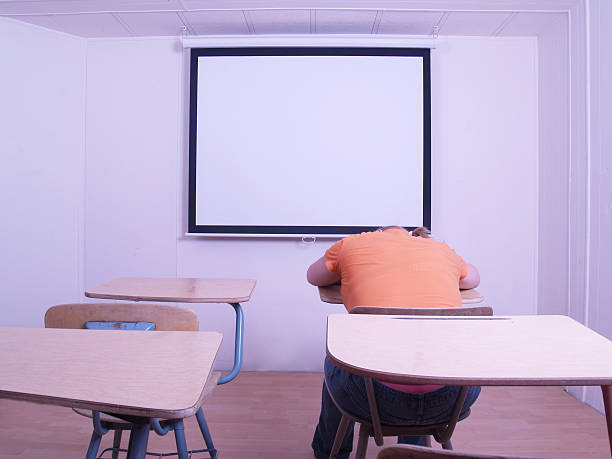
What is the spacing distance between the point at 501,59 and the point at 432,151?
89cm

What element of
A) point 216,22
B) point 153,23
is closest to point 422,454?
point 216,22

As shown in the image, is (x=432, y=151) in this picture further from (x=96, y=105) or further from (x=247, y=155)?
(x=96, y=105)

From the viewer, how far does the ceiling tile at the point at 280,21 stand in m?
2.65

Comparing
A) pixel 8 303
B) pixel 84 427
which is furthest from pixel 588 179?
pixel 8 303

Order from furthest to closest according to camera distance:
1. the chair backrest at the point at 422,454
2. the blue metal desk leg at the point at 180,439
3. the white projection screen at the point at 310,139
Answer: the white projection screen at the point at 310,139 < the blue metal desk leg at the point at 180,439 < the chair backrest at the point at 422,454

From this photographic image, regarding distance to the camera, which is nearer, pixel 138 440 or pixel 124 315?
pixel 138 440

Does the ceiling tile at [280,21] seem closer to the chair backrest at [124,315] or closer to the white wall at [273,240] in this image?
the white wall at [273,240]

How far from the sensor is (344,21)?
107 inches

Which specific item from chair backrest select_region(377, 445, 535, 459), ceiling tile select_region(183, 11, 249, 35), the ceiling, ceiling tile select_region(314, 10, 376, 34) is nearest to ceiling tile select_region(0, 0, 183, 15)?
the ceiling

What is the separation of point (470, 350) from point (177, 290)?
1312 millimetres

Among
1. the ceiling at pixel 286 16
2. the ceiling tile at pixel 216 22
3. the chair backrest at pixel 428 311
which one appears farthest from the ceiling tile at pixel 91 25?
the chair backrest at pixel 428 311

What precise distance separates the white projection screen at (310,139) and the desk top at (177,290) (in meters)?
0.95

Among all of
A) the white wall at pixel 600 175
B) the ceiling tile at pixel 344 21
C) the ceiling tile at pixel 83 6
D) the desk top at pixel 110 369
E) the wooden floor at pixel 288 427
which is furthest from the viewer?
the ceiling tile at pixel 344 21

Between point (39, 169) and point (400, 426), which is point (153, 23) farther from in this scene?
point (400, 426)
